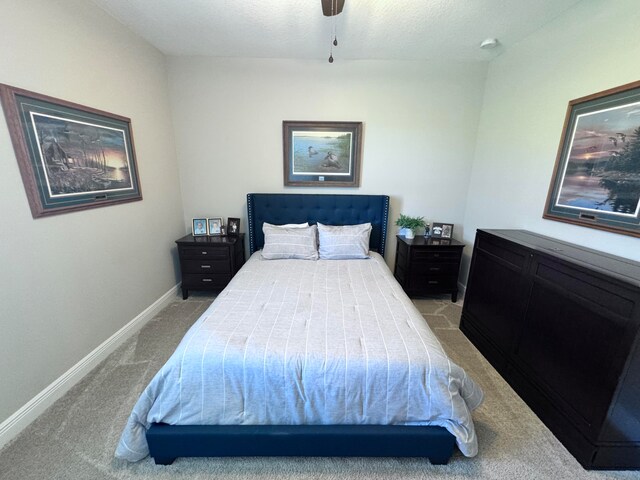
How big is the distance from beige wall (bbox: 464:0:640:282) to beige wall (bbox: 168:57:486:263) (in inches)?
11.8

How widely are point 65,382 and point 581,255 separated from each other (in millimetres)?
3559

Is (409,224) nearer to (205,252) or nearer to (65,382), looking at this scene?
(205,252)

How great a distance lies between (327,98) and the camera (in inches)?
114

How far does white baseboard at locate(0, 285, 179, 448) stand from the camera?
144 centimetres

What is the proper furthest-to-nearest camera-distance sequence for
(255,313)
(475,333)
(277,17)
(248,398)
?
(475,333) → (277,17) → (255,313) → (248,398)

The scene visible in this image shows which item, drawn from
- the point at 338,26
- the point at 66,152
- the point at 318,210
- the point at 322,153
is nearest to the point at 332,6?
the point at 338,26

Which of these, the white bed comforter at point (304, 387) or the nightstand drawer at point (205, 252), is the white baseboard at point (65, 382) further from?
the white bed comforter at point (304, 387)

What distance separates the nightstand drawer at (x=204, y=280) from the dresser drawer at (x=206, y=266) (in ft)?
0.17

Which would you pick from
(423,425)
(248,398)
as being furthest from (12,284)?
(423,425)

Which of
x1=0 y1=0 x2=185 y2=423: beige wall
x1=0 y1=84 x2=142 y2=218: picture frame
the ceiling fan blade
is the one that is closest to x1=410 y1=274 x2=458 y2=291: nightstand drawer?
the ceiling fan blade

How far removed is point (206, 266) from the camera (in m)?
2.91

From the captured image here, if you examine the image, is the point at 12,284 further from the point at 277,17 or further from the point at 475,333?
the point at 475,333

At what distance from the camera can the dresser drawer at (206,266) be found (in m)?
2.89

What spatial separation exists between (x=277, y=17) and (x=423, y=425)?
9.90ft
